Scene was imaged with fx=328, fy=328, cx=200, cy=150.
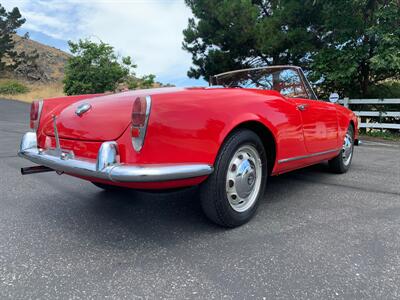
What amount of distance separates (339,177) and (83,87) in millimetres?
19919

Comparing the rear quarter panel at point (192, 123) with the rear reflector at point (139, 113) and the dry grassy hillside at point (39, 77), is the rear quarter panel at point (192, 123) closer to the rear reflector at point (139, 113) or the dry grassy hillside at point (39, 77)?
the rear reflector at point (139, 113)

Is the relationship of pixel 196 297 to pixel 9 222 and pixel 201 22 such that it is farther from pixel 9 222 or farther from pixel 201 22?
pixel 201 22

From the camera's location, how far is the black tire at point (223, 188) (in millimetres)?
2301

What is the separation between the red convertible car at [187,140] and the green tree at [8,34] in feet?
148

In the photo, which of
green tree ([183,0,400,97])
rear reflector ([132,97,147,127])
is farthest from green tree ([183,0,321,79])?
rear reflector ([132,97,147,127])

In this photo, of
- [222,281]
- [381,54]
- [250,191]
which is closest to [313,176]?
[250,191]

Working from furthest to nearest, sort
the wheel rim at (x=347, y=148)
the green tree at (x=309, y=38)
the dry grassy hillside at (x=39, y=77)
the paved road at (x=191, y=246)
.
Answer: the dry grassy hillside at (x=39, y=77), the green tree at (x=309, y=38), the wheel rim at (x=347, y=148), the paved road at (x=191, y=246)

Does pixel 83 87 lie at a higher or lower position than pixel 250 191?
higher

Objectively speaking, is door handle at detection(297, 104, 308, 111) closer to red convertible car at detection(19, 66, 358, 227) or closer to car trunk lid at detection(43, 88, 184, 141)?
red convertible car at detection(19, 66, 358, 227)

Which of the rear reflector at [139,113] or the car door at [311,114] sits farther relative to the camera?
the car door at [311,114]

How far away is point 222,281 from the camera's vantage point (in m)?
1.86

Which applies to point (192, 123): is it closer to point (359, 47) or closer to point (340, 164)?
point (340, 164)

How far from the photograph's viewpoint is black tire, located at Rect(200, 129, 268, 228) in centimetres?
230

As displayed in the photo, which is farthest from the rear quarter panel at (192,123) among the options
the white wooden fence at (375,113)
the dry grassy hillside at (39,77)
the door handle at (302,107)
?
the dry grassy hillside at (39,77)
